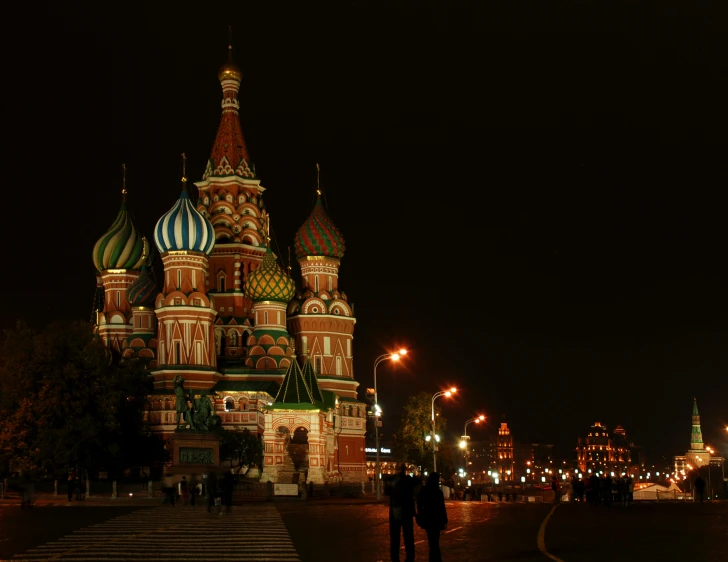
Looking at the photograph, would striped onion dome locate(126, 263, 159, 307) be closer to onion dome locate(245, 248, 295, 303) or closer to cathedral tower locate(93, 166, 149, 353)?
cathedral tower locate(93, 166, 149, 353)

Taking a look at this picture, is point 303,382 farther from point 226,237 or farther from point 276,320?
point 226,237

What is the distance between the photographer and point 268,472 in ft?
209

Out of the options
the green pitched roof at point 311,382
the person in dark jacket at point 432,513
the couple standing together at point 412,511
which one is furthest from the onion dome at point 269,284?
the person in dark jacket at point 432,513

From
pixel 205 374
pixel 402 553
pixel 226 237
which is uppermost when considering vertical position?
pixel 226 237

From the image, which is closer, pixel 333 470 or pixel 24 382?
pixel 24 382

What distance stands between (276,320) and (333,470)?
10933 mm

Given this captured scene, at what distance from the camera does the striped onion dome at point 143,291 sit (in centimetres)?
7819

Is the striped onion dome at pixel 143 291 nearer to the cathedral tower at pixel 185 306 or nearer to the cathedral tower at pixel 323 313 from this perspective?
the cathedral tower at pixel 185 306

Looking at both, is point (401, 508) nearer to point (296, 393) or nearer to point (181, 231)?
point (296, 393)

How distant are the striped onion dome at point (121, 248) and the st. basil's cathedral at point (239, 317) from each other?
0.31 feet

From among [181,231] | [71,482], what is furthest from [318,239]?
[71,482]

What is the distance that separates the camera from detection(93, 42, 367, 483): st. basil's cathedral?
70750 millimetres

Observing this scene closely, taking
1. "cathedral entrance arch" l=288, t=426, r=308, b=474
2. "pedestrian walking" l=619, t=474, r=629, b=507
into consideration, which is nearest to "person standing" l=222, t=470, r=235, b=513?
"pedestrian walking" l=619, t=474, r=629, b=507

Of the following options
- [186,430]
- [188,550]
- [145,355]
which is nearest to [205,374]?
[145,355]
